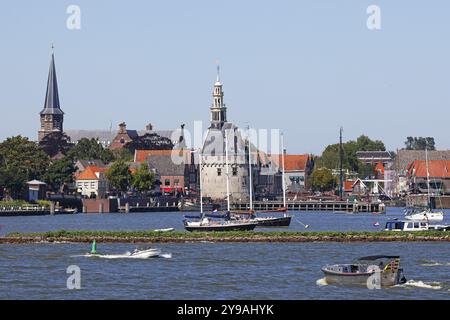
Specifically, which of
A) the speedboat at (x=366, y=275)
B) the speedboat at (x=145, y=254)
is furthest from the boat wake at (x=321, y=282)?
the speedboat at (x=145, y=254)

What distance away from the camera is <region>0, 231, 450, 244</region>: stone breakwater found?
8900 centimetres

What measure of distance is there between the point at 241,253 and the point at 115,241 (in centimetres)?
1325

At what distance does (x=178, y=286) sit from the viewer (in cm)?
5878

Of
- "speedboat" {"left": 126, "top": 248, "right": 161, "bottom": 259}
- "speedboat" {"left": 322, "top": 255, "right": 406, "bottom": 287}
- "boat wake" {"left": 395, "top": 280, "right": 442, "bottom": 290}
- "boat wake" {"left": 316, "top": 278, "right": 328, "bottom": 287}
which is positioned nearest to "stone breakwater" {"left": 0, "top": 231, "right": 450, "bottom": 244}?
"speedboat" {"left": 126, "top": 248, "right": 161, "bottom": 259}

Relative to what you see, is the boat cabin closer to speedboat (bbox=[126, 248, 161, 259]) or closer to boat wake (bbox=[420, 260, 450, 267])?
boat wake (bbox=[420, 260, 450, 267])

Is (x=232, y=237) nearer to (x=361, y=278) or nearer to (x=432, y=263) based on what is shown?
(x=432, y=263)

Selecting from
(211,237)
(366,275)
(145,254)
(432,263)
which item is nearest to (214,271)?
(145,254)

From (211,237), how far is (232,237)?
154 centimetres

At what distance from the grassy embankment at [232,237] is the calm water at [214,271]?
6.46 feet

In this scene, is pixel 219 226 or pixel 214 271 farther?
pixel 219 226

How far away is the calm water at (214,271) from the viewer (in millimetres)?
55500

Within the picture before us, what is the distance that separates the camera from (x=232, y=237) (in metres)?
90.9

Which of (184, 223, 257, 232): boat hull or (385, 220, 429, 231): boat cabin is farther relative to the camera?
(184, 223, 257, 232): boat hull
